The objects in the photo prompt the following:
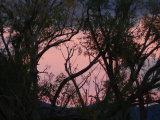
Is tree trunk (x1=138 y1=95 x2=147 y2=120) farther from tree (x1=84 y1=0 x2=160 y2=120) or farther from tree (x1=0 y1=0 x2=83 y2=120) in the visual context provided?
tree (x1=0 y1=0 x2=83 y2=120)

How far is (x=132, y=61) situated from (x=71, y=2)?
5.33 meters

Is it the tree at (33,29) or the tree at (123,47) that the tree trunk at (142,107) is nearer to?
the tree at (123,47)

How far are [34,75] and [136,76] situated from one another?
6.76 meters

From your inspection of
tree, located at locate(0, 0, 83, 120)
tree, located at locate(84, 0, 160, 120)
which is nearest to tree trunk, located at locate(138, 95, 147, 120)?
tree, located at locate(84, 0, 160, 120)

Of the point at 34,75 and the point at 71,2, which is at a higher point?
the point at 71,2

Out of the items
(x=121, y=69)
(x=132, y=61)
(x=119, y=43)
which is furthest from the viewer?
(x=121, y=69)

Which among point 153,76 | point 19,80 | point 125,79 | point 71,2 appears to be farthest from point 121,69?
point 19,80

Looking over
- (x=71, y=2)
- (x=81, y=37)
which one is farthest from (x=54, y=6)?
(x=81, y=37)

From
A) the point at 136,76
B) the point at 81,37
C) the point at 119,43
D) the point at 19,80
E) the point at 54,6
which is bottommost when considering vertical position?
the point at 19,80

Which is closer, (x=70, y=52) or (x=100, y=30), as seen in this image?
(x=70, y=52)

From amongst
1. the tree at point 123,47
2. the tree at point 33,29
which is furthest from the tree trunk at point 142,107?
the tree at point 33,29

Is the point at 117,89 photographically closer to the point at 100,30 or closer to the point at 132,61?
the point at 132,61

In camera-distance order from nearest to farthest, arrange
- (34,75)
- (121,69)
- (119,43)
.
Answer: (34,75)
(119,43)
(121,69)

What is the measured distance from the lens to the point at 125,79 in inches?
663
